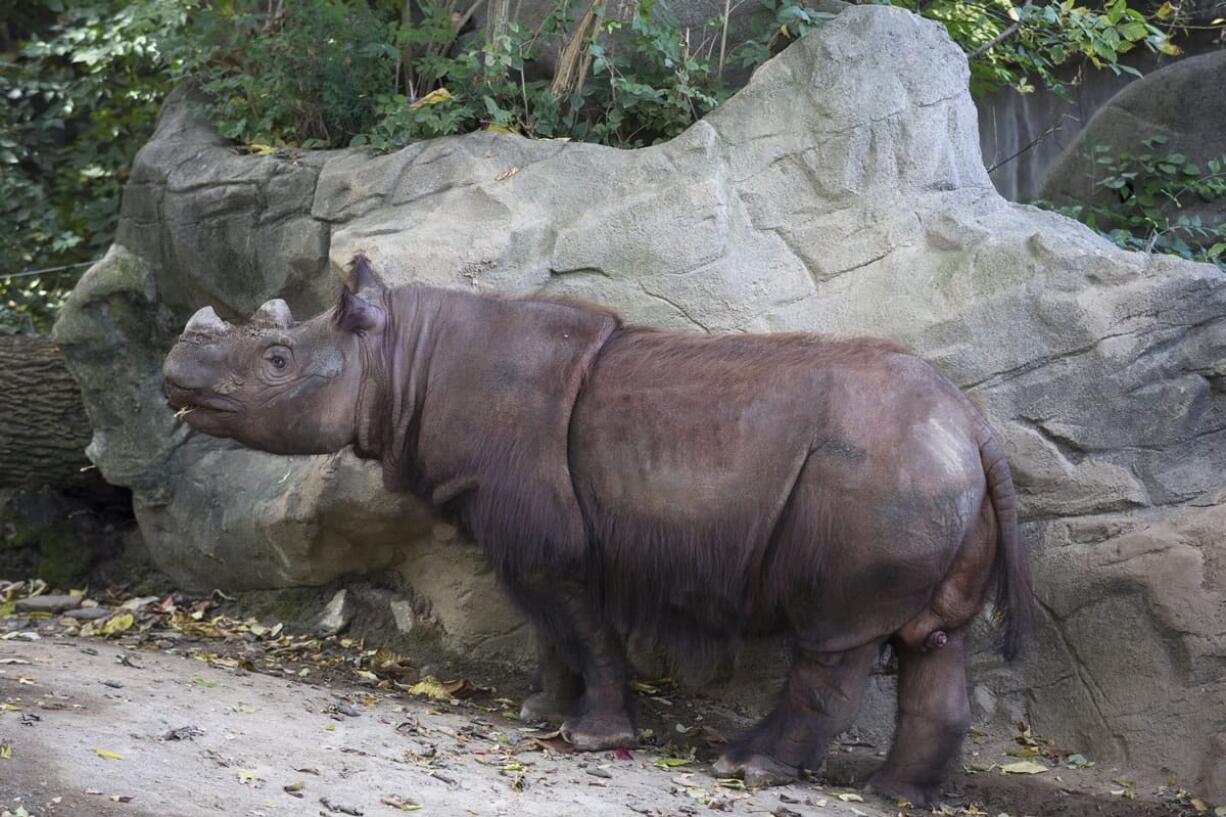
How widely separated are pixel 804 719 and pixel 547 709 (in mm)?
1140

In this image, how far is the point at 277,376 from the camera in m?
5.70

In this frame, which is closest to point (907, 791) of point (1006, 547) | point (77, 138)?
point (1006, 547)

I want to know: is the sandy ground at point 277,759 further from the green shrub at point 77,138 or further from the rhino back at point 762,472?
the green shrub at point 77,138

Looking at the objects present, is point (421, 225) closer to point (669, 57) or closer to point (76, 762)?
point (669, 57)

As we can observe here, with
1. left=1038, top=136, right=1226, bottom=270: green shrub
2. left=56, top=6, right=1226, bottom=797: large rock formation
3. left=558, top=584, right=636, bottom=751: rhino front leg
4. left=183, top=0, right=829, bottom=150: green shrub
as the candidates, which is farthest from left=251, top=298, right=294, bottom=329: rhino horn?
left=1038, top=136, right=1226, bottom=270: green shrub

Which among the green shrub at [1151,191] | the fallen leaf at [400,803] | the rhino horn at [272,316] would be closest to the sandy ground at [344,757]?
the fallen leaf at [400,803]

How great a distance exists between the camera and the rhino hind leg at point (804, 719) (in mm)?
5352

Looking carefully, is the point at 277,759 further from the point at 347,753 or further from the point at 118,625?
the point at 118,625

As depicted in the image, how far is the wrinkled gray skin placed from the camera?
18.7ft

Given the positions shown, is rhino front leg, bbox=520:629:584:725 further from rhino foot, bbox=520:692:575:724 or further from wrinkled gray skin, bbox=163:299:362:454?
wrinkled gray skin, bbox=163:299:362:454

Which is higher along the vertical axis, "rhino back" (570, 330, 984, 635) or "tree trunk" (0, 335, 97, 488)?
"rhino back" (570, 330, 984, 635)

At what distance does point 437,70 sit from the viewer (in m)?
7.43

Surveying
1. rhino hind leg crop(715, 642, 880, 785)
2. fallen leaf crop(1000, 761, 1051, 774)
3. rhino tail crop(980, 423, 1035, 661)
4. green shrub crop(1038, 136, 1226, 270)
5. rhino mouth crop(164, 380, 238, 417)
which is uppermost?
green shrub crop(1038, 136, 1226, 270)

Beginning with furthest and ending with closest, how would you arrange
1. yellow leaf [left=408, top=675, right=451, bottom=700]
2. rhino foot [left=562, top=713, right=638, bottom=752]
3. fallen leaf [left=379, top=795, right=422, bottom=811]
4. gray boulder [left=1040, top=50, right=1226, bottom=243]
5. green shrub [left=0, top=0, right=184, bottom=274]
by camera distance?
green shrub [left=0, top=0, right=184, bottom=274]
gray boulder [left=1040, top=50, right=1226, bottom=243]
yellow leaf [left=408, top=675, right=451, bottom=700]
rhino foot [left=562, top=713, right=638, bottom=752]
fallen leaf [left=379, top=795, right=422, bottom=811]
